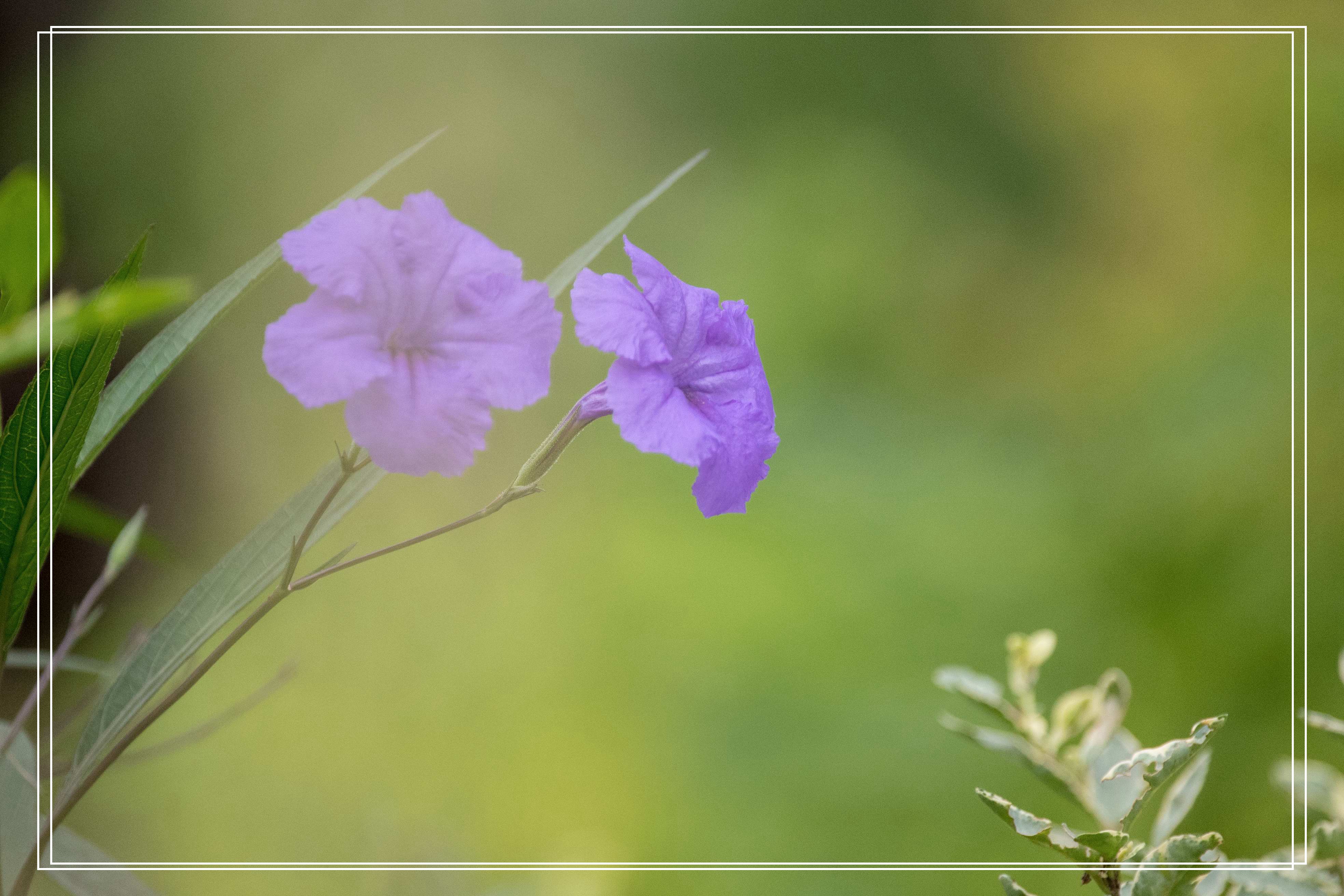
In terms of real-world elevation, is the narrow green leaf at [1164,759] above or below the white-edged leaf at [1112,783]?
above

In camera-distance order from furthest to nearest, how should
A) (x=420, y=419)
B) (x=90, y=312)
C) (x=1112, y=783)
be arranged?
(x=1112, y=783)
(x=420, y=419)
(x=90, y=312)

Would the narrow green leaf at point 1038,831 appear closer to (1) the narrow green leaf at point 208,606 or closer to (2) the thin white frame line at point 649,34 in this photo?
(2) the thin white frame line at point 649,34

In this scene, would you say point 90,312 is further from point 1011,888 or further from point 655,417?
point 1011,888

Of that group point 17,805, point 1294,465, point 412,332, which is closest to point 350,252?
point 412,332

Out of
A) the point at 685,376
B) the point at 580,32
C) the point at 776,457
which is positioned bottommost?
the point at 685,376

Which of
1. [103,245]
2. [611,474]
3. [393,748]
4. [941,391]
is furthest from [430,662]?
[941,391]

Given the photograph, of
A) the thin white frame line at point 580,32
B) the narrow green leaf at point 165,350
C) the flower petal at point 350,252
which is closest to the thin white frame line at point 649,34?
the thin white frame line at point 580,32
